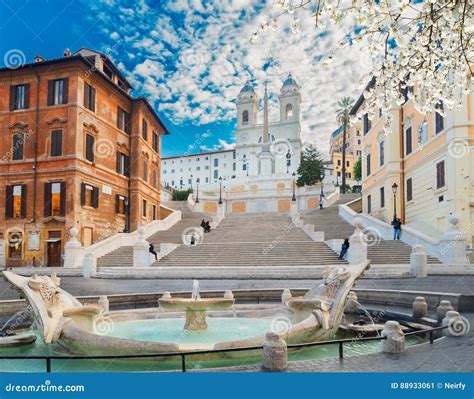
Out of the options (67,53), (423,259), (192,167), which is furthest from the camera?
(192,167)

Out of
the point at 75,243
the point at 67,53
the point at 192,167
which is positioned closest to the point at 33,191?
the point at 75,243

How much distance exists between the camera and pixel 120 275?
19641 millimetres

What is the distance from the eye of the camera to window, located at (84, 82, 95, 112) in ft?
93.9

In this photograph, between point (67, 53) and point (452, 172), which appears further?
point (67, 53)

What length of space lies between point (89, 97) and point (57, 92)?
2.10 m

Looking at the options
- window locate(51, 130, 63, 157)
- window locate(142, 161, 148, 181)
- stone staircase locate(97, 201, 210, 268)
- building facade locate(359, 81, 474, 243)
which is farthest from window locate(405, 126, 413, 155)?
window locate(51, 130, 63, 157)

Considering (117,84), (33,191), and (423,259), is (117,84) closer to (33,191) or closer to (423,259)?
(33,191)

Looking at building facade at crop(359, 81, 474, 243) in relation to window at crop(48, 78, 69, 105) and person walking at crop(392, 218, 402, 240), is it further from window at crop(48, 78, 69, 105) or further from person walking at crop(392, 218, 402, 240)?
window at crop(48, 78, 69, 105)

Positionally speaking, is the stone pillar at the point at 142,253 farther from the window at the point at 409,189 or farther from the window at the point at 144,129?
the window at the point at 409,189

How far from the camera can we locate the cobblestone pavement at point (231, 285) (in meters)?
14.0

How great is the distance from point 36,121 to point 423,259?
2540 centimetres

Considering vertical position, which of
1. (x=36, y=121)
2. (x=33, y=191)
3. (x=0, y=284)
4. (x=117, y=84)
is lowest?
(x=0, y=284)

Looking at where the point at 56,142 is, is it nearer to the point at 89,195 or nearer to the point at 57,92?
the point at 57,92

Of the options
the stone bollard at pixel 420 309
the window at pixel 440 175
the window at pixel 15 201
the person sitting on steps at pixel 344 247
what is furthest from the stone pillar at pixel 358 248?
the window at pixel 15 201
